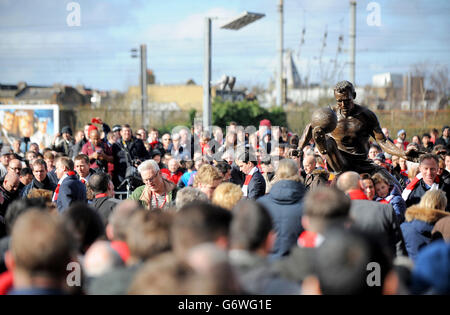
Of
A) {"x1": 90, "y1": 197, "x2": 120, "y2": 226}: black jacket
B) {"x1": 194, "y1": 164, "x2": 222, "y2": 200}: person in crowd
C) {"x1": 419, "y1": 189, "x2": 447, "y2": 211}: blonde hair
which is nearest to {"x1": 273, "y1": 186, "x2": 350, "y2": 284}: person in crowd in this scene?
{"x1": 419, "y1": 189, "x2": 447, "y2": 211}: blonde hair

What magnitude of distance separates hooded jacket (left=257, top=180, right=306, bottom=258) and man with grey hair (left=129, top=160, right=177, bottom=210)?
1.98 meters

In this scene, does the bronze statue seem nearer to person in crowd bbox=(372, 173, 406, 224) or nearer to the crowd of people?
person in crowd bbox=(372, 173, 406, 224)

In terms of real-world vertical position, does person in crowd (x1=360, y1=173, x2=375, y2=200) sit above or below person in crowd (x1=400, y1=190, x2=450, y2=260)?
above

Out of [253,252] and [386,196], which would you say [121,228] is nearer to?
[253,252]

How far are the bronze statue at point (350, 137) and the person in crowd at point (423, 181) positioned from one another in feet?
1.25

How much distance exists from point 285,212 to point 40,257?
256 cm

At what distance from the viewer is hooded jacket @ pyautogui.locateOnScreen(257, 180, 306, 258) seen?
485 centimetres

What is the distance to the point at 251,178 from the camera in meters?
7.74

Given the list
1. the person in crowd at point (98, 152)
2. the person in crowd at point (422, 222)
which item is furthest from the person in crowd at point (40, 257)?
the person in crowd at point (98, 152)

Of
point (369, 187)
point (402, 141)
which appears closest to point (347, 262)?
point (369, 187)
